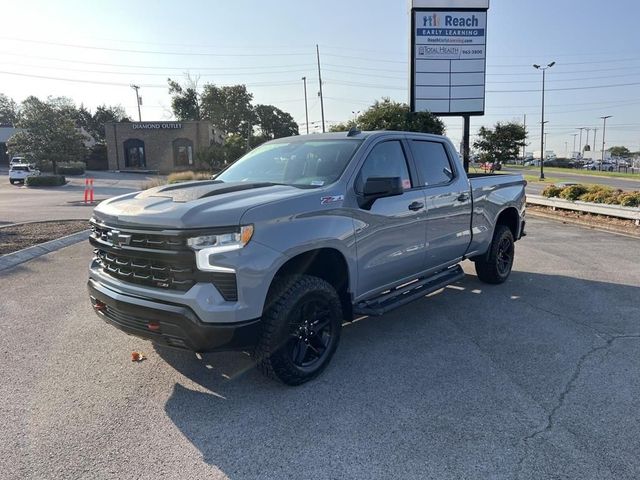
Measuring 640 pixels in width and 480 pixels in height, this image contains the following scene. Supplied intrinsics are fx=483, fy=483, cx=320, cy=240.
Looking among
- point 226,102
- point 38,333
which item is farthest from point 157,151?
point 38,333

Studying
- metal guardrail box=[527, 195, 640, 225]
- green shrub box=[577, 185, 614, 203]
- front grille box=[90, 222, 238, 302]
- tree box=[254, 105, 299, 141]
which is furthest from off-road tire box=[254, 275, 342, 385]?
tree box=[254, 105, 299, 141]

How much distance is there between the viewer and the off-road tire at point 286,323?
11.4ft

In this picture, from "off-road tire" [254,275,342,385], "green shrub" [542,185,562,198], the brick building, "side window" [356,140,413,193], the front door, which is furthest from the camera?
the brick building

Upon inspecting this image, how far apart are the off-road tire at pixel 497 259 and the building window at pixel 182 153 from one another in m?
48.4

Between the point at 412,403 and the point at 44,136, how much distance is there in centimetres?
4106

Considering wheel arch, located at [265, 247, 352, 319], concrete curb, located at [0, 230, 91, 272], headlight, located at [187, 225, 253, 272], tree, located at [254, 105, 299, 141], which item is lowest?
concrete curb, located at [0, 230, 91, 272]

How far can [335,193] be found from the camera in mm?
3988

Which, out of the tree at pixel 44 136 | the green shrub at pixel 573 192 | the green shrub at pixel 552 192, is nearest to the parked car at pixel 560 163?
the tree at pixel 44 136

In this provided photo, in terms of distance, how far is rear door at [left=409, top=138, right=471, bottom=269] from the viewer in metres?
5.21

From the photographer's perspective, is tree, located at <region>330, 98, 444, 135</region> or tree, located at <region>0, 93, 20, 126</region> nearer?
tree, located at <region>330, 98, 444, 135</region>

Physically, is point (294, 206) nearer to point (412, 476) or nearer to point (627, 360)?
point (412, 476)

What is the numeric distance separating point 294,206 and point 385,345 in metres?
1.83

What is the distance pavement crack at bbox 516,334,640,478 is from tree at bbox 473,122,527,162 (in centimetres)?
2329

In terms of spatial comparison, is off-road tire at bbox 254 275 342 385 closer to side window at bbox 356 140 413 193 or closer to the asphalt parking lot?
the asphalt parking lot
